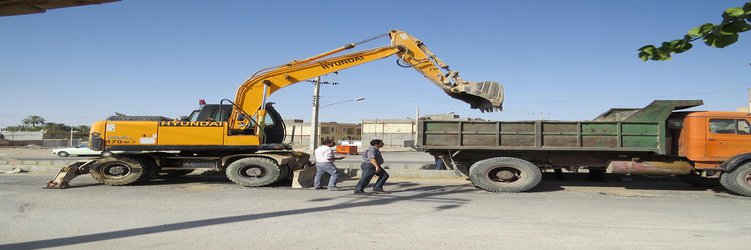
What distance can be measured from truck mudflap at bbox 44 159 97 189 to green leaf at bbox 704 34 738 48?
39.7 ft

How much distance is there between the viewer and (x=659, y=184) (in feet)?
40.5

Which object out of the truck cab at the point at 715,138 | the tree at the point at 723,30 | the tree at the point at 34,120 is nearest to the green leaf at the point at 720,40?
the tree at the point at 723,30

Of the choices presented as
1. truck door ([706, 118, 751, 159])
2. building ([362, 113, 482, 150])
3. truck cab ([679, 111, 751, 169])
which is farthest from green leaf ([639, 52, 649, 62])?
building ([362, 113, 482, 150])

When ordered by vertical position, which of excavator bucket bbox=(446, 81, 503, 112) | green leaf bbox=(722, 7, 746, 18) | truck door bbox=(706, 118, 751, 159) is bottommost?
truck door bbox=(706, 118, 751, 159)

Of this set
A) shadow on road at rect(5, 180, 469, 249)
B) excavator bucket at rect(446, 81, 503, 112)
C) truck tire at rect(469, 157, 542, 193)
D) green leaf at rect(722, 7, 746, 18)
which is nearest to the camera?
green leaf at rect(722, 7, 746, 18)

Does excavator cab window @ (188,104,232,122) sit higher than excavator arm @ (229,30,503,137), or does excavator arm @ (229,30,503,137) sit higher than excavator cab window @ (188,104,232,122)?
excavator arm @ (229,30,503,137)

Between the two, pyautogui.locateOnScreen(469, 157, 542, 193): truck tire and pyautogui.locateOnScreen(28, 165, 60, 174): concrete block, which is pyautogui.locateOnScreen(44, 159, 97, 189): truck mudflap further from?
pyautogui.locateOnScreen(469, 157, 542, 193): truck tire

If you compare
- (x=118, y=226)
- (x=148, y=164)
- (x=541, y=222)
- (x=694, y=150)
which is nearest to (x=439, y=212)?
(x=541, y=222)

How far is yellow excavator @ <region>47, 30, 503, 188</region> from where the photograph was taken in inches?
439

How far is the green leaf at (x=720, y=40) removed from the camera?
85.0 inches

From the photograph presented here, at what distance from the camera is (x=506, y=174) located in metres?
10.6

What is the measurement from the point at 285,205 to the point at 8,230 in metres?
3.79

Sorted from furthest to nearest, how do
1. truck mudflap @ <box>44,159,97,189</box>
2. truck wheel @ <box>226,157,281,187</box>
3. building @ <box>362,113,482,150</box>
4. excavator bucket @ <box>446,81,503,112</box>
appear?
building @ <box>362,113,482,150</box> < truck wheel @ <box>226,157,281,187</box> < excavator bucket @ <box>446,81,503,112</box> < truck mudflap @ <box>44,159,97,189</box>

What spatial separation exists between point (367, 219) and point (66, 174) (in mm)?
7897
